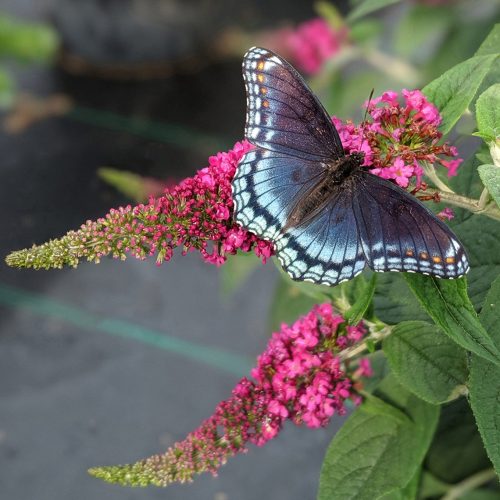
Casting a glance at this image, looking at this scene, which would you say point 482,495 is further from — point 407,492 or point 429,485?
point 407,492

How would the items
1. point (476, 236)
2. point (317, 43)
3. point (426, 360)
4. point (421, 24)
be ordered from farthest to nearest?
point (317, 43)
point (421, 24)
point (476, 236)
point (426, 360)

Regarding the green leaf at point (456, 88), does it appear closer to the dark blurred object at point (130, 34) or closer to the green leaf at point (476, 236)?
the green leaf at point (476, 236)

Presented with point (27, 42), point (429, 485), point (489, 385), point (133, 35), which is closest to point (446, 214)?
point (489, 385)

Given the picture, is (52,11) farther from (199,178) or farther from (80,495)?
(199,178)

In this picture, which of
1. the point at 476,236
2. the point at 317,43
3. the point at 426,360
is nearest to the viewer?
the point at 426,360

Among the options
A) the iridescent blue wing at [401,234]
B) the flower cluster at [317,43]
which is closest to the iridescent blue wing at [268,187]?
the iridescent blue wing at [401,234]

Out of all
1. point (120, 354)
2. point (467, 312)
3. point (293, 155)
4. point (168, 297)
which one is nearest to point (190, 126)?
point (168, 297)
